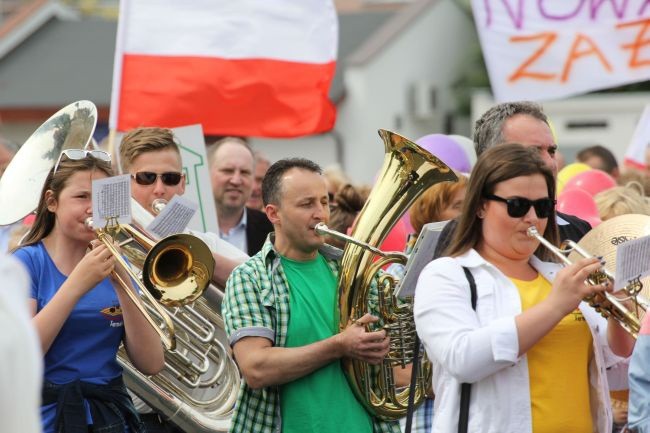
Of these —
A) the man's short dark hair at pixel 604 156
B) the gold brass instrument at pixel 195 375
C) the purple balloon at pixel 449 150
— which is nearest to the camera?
the gold brass instrument at pixel 195 375

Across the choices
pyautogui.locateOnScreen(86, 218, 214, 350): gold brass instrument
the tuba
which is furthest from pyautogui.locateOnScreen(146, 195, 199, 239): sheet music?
pyautogui.locateOnScreen(86, 218, 214, 350): gold brass instrument

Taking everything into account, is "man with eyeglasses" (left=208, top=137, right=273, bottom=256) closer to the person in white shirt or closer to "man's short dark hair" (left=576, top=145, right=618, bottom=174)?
"man's short dark hair" (left=576, top=145, right=618, bottom=174)

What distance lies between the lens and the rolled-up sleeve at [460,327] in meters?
3.56

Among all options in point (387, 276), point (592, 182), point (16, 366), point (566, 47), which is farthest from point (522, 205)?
point (566, 47)

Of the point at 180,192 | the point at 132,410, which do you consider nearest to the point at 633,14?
the point at 180,192

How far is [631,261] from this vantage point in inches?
145

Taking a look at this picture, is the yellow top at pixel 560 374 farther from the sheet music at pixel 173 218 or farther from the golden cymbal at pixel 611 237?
the sheet music at pixel 173 218

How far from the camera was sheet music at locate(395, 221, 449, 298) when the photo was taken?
14.2 feet

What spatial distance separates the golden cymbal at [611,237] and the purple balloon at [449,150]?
1904mm

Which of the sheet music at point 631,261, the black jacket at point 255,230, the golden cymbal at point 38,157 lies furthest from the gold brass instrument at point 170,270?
the black jacket at point 255,230

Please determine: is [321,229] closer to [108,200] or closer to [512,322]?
[108,200]

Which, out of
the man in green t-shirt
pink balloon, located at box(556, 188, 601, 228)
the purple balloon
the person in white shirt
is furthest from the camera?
the purple balloon

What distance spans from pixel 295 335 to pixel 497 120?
47.2 inches

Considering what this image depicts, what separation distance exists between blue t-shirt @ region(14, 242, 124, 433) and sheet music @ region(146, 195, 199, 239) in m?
0.55
